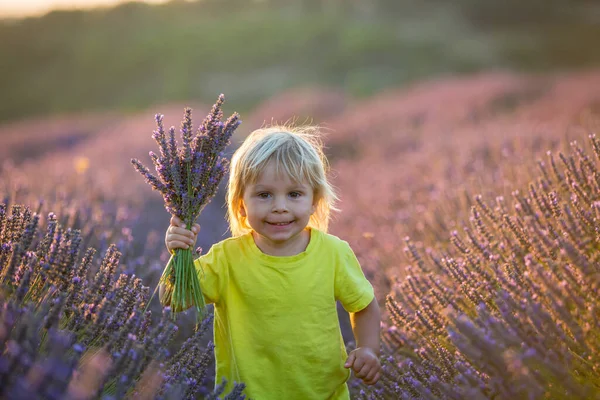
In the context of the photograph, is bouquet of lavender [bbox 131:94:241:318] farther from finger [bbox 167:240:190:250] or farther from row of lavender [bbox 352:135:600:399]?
row of lavender [bbox 352:135:600:399]

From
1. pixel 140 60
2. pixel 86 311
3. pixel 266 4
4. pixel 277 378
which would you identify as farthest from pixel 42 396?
pixel 266 4

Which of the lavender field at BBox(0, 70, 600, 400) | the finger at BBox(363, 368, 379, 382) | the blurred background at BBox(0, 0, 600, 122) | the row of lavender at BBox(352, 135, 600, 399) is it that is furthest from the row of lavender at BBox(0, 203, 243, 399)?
the blurred background at BBox(0, 0, 600, 122)

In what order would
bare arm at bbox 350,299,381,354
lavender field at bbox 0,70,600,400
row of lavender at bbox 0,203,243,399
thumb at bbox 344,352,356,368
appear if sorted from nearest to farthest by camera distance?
row of lavender at bbox 0,203,243,399, lavender field at bbox 0,70,600,400, thumb at bbox 344,352,356,368, bare arm at bbox 350,299,381,354

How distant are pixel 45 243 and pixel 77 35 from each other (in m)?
29.6

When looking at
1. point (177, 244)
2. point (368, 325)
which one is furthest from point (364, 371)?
point (177, 244)

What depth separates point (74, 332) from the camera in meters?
1.66

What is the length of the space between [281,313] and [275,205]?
15.4 inches

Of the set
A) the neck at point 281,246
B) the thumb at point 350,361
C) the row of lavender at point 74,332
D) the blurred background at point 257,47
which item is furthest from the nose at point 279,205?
the blurred background at point 257,47

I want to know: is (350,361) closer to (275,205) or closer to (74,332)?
(275,205)

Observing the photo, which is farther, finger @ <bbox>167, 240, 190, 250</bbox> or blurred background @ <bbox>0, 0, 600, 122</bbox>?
blurred background @ <bbox>0, 0, 600, 122</bbox>

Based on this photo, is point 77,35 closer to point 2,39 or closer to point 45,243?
point 2,39

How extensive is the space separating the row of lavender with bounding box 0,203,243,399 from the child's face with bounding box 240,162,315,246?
388 millimetres

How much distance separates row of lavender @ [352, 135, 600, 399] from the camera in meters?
1.46

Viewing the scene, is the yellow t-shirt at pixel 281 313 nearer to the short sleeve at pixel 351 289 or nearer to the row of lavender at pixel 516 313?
the short sleeve at pixel 351 289
